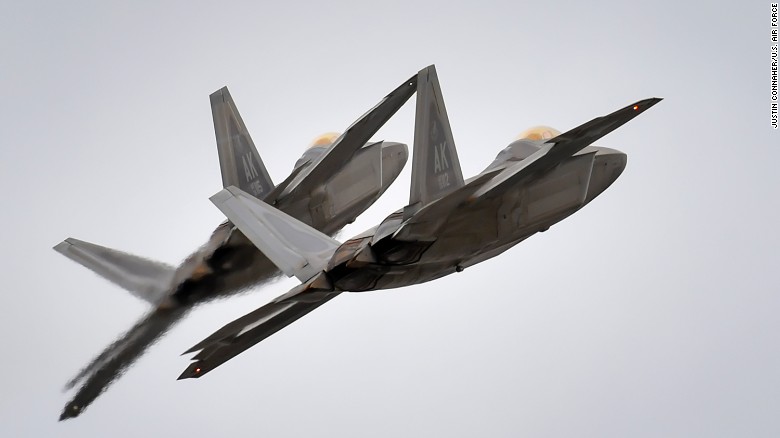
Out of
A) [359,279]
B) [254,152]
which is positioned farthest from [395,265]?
[254,152]

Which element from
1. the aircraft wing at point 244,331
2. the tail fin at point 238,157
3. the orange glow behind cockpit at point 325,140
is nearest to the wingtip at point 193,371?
the aircraft wing at point 244,331

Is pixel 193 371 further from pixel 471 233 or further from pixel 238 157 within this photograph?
pixel 238 157

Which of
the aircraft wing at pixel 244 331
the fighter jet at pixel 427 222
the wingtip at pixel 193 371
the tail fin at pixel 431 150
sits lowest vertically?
the wingtip at pixel 193 371

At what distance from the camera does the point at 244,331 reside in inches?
1676

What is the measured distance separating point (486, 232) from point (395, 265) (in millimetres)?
2166

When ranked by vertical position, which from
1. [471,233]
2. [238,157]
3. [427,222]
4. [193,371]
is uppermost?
[238,157]

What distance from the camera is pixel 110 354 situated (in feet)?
151

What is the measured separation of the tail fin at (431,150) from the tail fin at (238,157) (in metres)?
6.65

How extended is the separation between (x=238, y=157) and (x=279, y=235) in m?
5.69

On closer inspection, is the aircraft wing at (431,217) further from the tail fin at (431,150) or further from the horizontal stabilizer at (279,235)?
the horizontal stabilizer at (279,235)

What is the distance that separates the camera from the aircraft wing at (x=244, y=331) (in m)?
42.0

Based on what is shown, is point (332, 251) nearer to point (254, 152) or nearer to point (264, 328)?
point (264, 328)

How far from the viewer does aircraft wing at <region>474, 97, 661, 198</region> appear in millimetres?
39656

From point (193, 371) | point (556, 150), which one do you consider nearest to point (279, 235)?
point (193, 371)
